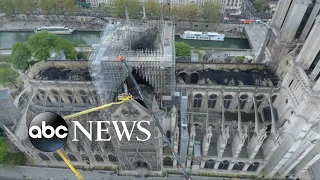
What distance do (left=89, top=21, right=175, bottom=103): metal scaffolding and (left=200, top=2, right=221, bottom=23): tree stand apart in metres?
51.7

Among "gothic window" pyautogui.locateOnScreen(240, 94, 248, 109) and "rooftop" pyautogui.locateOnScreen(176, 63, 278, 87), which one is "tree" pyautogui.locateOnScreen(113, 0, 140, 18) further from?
"gothic window" pyautogui.locateOnScreen(240, 94, 248, 109)

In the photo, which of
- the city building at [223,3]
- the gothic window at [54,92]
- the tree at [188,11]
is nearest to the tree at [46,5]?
the city building at [223,3]

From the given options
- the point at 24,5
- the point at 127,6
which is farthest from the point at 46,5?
the point at 127,6

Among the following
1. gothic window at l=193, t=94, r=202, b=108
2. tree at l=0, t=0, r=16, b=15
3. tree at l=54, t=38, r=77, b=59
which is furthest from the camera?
tree at l=0, t=0, r=16, b=15

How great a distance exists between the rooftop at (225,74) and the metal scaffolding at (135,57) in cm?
807

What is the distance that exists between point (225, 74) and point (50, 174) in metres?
39.9

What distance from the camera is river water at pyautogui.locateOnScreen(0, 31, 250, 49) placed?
277 feet

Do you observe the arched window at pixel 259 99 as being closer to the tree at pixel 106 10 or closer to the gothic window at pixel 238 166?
the gothic window at pixel 238 166

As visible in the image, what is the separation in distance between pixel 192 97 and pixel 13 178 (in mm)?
39067

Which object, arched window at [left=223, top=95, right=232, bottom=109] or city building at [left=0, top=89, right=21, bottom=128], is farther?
arched window at [left=223, top=95, right=232, bottom=109]

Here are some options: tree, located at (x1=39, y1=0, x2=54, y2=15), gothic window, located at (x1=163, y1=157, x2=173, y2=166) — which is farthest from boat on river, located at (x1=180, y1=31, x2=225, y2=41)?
tree, located at (x1=39, y1=0, x2=54, y2=15)

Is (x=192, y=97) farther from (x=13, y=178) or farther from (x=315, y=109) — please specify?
(x=13, y=178)

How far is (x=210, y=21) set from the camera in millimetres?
87188

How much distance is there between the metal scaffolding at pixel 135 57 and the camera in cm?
3191
